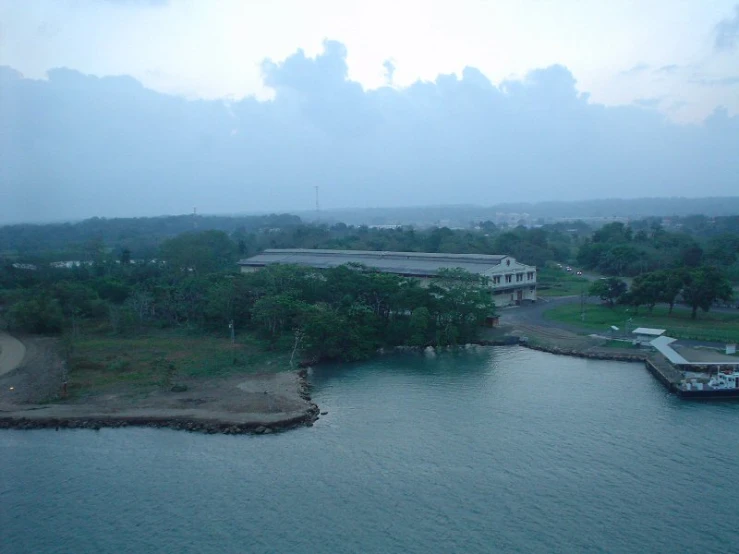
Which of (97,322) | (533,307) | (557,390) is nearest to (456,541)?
(557,390)

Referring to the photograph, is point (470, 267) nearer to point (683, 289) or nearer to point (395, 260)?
point (395, 260)

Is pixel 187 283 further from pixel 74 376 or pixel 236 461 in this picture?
pixel 236 461

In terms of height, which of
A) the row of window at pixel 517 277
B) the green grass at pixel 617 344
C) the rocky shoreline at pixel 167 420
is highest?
the row of window at pixel 517 277

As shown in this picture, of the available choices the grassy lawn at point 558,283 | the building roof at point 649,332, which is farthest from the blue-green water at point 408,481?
the grassy lawn at point 558,283

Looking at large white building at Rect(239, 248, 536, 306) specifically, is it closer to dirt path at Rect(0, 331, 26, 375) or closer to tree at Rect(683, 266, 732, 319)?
tree at Rect(683, 266, 732, 319)

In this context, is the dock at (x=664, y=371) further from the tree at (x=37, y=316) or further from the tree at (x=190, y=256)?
the tree at (x=190, y=256)

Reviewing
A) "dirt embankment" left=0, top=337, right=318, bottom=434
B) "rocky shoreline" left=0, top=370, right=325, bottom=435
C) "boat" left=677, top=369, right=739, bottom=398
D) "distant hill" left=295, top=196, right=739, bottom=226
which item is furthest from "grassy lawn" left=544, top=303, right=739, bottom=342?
"distant hill" left=295, top=196, right=739, bottom=226
